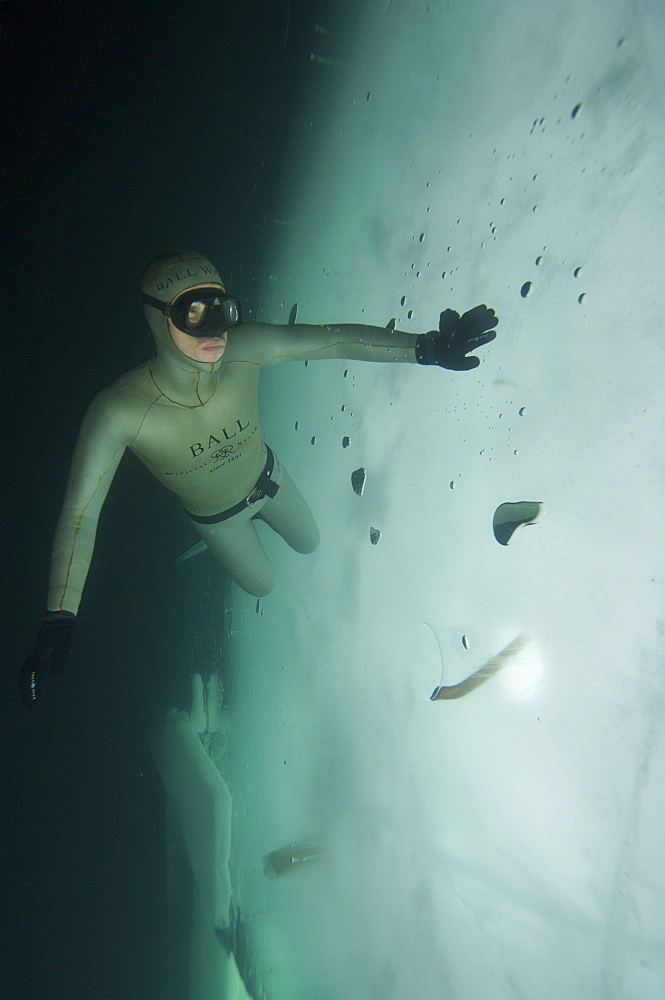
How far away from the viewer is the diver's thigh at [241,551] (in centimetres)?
237

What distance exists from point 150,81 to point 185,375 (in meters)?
3.58

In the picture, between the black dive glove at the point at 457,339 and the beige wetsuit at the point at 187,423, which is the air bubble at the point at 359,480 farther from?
the black dive glove at the point at 457,339

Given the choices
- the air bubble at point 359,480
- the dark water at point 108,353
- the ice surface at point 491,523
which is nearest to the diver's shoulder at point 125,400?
the ice surface at point 491,523

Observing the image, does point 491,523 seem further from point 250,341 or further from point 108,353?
point 108,353

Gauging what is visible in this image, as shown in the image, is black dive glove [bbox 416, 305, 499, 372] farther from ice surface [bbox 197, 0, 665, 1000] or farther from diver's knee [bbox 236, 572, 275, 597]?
diver's knee [bbox 236, 572, 275, 597]

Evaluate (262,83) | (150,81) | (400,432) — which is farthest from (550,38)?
(150,81)

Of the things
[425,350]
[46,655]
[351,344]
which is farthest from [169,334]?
[46,655]

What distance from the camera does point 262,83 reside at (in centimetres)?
350

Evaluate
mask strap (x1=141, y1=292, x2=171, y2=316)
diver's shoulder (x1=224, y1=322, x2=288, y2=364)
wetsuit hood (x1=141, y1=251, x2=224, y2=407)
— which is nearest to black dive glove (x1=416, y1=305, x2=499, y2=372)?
diver's shoulder (x1=224, y1=322, x2=288, y2=364)

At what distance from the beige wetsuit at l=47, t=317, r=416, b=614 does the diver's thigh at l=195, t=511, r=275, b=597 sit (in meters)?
0.16

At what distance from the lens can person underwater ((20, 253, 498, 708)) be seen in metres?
1.47

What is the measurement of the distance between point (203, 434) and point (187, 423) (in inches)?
3.1

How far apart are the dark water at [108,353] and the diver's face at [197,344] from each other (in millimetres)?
2903

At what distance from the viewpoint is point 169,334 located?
1.51 m
